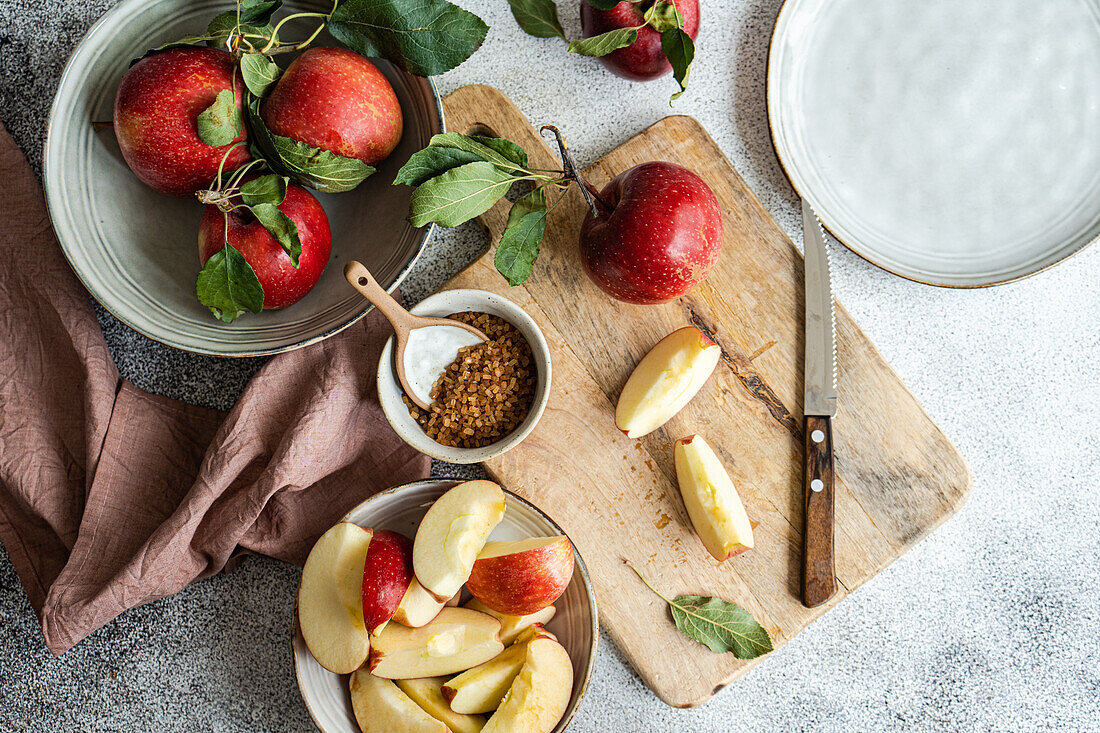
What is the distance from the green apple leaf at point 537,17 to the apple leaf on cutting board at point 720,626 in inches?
27.9

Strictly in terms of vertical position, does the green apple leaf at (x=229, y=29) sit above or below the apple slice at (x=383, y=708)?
above

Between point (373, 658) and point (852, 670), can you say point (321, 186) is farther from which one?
point (852, 670)

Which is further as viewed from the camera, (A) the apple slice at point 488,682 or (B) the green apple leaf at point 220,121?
(A) the apple slice at point 488,682

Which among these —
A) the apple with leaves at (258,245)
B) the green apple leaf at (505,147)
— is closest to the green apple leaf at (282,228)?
the apple with leaves at (258,245)

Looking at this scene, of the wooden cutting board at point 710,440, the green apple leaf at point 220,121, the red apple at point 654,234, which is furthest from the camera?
the wooden cutting board at point 710,440

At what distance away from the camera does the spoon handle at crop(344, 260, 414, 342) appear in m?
0.75

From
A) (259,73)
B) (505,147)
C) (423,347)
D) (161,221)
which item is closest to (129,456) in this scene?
(161,221)

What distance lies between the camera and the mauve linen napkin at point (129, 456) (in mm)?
854

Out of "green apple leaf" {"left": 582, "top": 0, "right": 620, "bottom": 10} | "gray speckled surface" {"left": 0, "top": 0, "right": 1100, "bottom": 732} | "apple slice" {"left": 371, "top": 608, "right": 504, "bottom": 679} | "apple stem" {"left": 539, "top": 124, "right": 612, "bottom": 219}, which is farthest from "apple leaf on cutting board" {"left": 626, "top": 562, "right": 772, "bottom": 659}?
"green apple leaf" {"left": 582, "top": 0, "right": 620, "bottom": 10}

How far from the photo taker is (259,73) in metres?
0.71

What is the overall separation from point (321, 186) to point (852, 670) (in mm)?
895

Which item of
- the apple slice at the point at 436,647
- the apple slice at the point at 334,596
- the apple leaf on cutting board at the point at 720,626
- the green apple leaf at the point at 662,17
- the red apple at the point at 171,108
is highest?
the green apple leaf at the point at 662,17

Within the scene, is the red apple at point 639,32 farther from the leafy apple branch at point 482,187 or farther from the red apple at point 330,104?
the red apple at point 330,104

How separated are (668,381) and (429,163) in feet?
1.18
